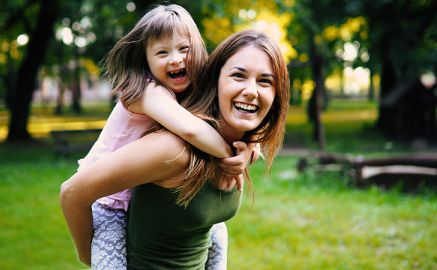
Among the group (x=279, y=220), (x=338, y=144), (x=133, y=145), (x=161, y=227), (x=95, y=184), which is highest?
(x=133, y=145)

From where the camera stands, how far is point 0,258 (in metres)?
5.88

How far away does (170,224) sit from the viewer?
1.91 metres

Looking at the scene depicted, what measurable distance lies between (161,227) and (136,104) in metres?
0.53

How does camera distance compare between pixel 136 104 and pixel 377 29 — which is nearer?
pixel 136 104

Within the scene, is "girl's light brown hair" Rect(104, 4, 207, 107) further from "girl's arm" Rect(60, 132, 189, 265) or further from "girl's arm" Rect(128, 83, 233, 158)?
"girl's arm" Rect(60, 132, 189, 265)

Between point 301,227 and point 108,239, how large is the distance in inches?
191

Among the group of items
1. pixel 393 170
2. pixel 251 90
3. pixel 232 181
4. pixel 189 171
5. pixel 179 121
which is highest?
pixel 251 90

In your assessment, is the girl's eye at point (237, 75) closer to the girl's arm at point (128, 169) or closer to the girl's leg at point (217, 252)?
the girl's arm at point (128, 169)

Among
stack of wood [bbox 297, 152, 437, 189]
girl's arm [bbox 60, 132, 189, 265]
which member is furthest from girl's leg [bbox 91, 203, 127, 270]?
stack of wood [bbox 297, 152, 437, 189]


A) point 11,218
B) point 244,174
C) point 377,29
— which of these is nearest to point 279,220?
point 11,218

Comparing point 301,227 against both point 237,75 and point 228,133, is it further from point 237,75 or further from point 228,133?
point 237,75

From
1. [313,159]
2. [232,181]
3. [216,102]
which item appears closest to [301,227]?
[313,159]

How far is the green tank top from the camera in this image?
6.25 ft

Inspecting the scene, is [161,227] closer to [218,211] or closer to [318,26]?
[218,211]
